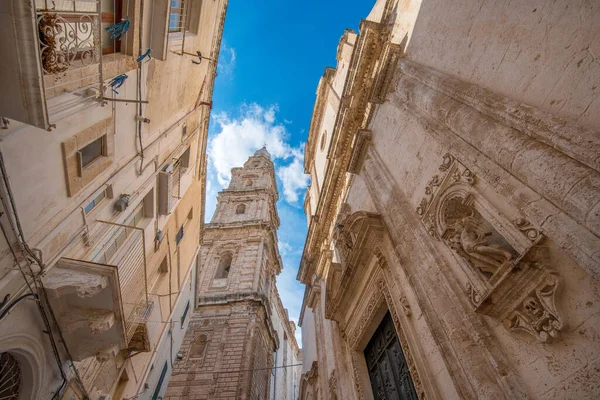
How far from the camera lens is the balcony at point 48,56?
2885 millimetres

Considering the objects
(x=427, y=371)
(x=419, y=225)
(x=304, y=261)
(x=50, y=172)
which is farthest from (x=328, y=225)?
(x=50, y=172)

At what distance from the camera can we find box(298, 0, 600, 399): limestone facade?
2.76 m

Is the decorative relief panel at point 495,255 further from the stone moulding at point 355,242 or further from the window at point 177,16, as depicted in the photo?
the window at point 177,16

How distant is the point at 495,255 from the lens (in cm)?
355

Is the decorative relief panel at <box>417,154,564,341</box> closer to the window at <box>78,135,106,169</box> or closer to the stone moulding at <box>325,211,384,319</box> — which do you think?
the stone moulding at <box>325,211,384,319</box>

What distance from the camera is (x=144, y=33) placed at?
19.3 feet

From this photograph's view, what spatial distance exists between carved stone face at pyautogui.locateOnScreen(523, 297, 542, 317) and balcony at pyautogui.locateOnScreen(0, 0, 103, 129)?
→ 5171 millimetres

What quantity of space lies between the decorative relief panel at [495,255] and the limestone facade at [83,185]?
16.0 feet

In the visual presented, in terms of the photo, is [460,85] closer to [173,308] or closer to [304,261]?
[173,308]

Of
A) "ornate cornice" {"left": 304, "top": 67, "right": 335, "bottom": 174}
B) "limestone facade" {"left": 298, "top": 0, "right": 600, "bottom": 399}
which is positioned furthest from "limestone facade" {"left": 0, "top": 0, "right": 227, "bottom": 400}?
"ornate cornice" {"left": 304, "top": 67, "right": 335, "bottom": 174}

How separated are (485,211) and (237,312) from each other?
1856 centimetres

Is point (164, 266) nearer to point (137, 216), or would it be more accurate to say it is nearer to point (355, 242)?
point (137, 216)

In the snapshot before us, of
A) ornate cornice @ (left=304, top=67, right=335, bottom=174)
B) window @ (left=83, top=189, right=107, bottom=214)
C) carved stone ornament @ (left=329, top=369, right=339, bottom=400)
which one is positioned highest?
ornate cornice @ (left=304, top=67, right=335, bottom=174)

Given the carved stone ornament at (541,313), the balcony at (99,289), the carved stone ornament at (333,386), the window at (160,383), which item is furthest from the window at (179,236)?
the carved stone ornament at (541,313)
